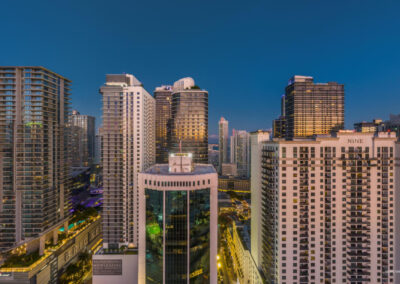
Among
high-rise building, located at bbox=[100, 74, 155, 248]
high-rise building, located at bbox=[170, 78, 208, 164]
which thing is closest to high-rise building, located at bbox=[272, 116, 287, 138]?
high-rise building, located at bbox=[170, 78, 208, 164]

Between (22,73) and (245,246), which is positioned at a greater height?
(22,73)

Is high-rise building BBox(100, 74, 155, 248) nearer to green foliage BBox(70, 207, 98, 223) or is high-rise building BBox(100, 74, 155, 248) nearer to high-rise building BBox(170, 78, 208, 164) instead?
high-rise building BBox(170, 78, 208, 164)

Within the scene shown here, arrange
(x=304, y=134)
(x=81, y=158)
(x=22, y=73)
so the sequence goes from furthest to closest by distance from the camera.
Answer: (x=81, y=158), (x=304, y=134), (x=22, y=73)

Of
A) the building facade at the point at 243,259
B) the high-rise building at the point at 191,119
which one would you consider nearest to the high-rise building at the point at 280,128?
the high-rise building at the point at 191,119

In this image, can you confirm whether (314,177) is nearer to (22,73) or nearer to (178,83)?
(178,83)

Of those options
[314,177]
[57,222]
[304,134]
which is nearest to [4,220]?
[57,222]

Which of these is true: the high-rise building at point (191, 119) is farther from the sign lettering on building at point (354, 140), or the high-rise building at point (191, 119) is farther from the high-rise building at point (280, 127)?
the high-rise building at point (280, 127)
